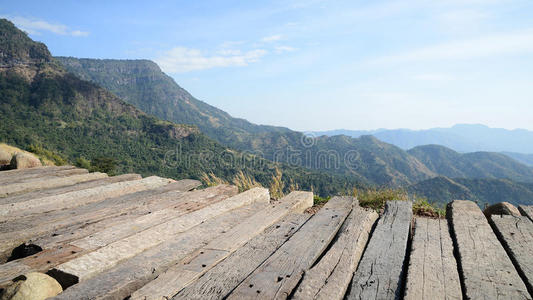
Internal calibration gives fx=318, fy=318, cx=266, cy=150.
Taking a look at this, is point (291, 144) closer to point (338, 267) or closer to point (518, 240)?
point (518, 240)

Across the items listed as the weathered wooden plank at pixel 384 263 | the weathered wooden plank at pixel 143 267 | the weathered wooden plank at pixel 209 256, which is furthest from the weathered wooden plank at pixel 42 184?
the weathered wooden plank at pixel 384 263

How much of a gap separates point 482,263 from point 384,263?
0.49 m

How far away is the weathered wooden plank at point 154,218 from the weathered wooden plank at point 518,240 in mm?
2079

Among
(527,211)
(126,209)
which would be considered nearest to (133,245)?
(126,209)

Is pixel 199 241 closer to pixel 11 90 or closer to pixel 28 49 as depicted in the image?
pixel 11 90

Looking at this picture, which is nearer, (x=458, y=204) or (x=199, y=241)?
(x=199, y=241)

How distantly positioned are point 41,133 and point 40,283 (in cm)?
7147

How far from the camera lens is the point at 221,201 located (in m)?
2.86

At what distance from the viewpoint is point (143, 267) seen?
61.1 inches

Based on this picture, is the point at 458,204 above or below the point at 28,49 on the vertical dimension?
below

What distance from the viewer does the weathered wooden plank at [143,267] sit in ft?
4.41

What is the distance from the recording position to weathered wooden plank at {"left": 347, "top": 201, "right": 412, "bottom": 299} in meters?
1.35

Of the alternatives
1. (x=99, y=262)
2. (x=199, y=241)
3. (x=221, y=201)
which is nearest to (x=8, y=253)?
(x=99, y=262)

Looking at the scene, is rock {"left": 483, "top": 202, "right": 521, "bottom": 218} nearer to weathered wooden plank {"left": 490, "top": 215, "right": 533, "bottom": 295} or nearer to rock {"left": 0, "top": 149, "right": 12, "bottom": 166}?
weathered wooden plank {"left": 490, "top": 215, "right": 533, "bottom": 295}
